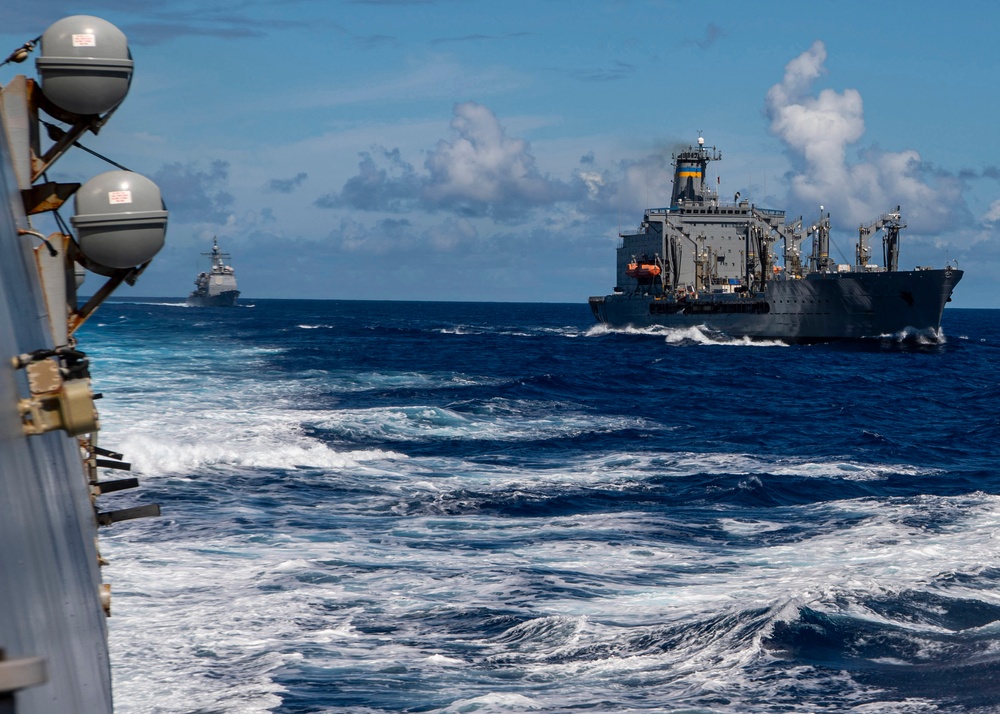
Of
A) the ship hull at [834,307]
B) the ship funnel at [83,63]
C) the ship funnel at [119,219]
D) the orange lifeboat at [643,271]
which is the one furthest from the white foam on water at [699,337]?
the ship funnel at [119,219]

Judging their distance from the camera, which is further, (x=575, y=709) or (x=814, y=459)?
(x=814, y=459)

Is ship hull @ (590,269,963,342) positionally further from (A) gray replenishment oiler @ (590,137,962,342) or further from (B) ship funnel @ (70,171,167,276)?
(B) ship funnel @ (70,171,167,276)

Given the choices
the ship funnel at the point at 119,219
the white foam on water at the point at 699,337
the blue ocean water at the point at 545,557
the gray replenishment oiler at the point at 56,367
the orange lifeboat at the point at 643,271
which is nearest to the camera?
the gray replenishment oiler at the point at 56,367

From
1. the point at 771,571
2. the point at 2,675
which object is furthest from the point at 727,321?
the point at 2,675

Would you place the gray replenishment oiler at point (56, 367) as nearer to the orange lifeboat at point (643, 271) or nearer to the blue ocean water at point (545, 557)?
the blue ocean water at point (545, 557)

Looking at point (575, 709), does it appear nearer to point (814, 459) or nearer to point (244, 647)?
point (244, 647)

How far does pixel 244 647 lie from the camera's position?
9.73m

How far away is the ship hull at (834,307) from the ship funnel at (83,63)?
6205 centimetres

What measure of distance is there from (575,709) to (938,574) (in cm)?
647

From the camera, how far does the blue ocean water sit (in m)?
9.04

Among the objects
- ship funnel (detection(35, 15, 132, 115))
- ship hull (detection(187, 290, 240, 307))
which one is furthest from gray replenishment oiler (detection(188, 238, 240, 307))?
ship funnel (detection(35, 15, 132, 115))

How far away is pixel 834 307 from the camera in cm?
6600

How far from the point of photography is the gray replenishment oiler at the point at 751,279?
64375mm

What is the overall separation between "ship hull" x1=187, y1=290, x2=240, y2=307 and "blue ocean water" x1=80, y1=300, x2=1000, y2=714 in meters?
129
